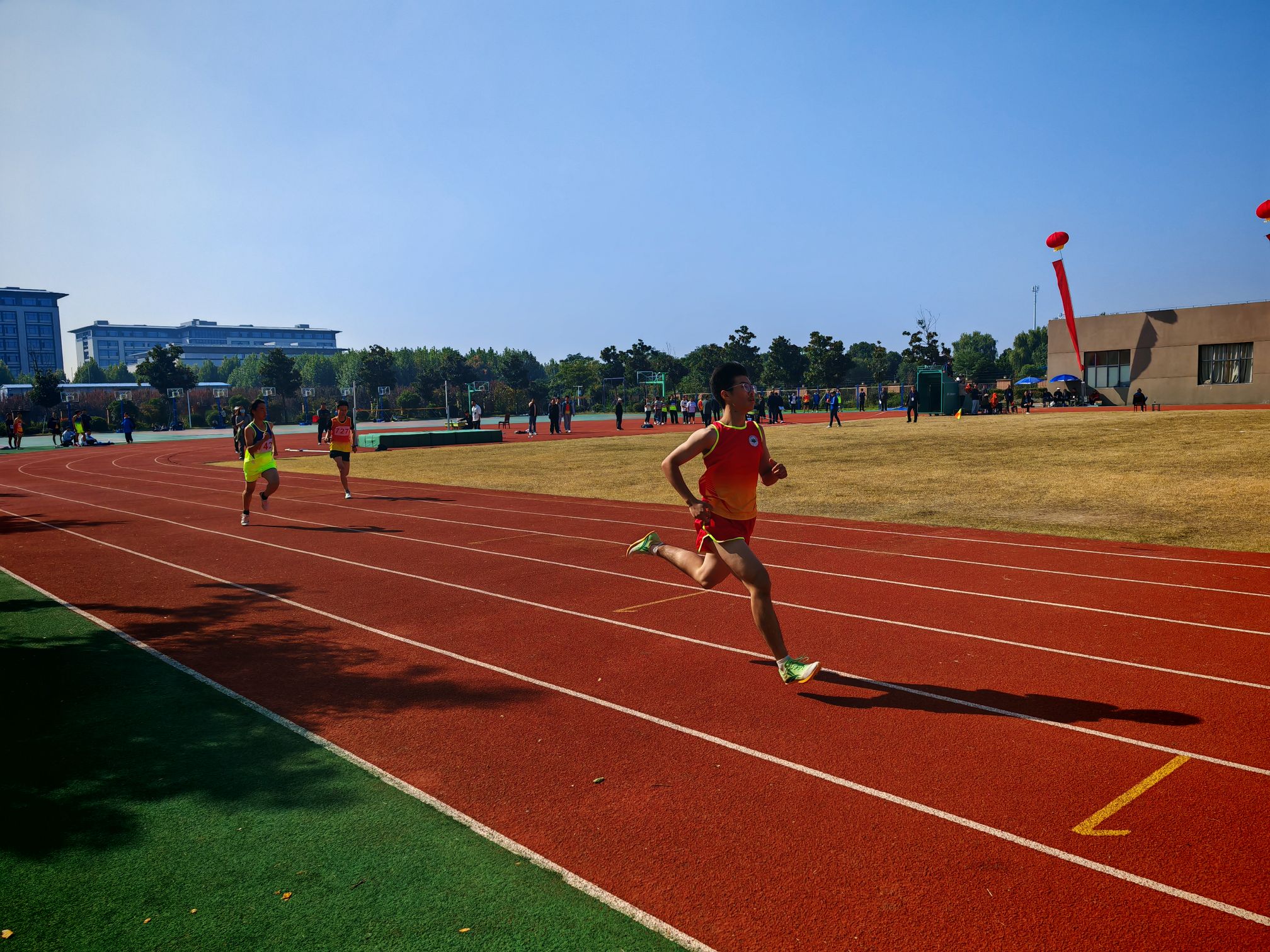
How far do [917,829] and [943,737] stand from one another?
1159 millimetres

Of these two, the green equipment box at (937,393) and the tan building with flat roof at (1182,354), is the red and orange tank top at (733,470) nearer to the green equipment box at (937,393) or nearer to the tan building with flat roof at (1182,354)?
the green equipment box at (937,393)

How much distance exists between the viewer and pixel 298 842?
3.85 m

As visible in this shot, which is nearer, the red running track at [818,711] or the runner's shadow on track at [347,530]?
the red running track at [818,711]

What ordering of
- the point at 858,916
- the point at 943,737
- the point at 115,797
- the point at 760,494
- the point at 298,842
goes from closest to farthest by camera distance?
the point at 858,916 → the point at 298,842 → the point at 115,797 → the point at 943,737 → the point at 760,494

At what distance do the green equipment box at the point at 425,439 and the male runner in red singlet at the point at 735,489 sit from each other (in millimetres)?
29914

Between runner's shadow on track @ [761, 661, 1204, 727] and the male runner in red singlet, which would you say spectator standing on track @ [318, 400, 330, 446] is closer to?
the male runner in red singlet

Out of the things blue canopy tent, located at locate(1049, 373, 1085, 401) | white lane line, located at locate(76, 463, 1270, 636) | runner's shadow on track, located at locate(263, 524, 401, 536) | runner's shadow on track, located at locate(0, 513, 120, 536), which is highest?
blue canopy tent, located at locate(1049, 373, 1085, 401)

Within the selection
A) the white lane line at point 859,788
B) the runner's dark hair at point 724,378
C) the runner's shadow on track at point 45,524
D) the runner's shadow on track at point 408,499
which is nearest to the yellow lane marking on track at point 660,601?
the white lane line at point 859,788

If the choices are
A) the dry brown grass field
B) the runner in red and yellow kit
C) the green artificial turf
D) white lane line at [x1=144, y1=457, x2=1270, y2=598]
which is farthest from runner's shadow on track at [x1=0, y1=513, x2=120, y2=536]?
the green artificial turf

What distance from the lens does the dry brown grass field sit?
1292 centimetres

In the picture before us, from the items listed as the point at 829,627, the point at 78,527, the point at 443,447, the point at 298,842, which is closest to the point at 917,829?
the point at 298,842

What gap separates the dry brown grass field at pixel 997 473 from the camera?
12.9 meters

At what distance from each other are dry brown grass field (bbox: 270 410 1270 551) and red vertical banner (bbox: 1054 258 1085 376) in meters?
18.2

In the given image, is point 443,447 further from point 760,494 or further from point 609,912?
point 609,912
